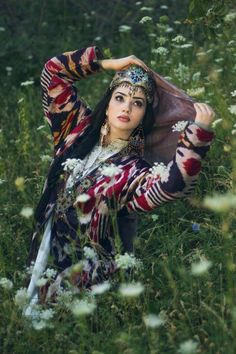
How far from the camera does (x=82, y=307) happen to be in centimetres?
259

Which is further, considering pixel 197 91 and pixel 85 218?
pixel 197 91

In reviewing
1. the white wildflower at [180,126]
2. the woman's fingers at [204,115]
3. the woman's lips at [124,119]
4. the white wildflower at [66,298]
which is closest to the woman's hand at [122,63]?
the woman's lips at [124,119]

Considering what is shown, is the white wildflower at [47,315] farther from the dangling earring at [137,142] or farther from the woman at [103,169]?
the dangling earring at [137,142]

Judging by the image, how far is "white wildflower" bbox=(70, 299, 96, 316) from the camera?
2541mm

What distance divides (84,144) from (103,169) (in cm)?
26

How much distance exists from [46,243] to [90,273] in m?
0.27

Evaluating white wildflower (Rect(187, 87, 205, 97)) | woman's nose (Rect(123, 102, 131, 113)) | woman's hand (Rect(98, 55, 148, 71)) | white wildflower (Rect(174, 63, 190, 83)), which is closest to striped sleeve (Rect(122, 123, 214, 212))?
woman's nose (Rect(123, 102, 131, 113))

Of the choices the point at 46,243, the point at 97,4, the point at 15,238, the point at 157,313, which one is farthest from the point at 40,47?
the point at 157,313

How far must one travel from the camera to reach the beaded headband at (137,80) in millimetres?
3426

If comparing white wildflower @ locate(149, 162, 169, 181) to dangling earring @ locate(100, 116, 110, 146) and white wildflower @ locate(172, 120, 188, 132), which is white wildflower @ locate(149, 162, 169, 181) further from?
dangling earring @ locate(100, 116, 110, 146)

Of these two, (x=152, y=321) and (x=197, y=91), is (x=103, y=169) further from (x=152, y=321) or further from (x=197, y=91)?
(x=152, y=321)

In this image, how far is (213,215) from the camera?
12.7 ft

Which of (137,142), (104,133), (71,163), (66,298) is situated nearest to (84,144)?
(104,133)

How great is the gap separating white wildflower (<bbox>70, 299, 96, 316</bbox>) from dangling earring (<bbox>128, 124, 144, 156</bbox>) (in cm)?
87
